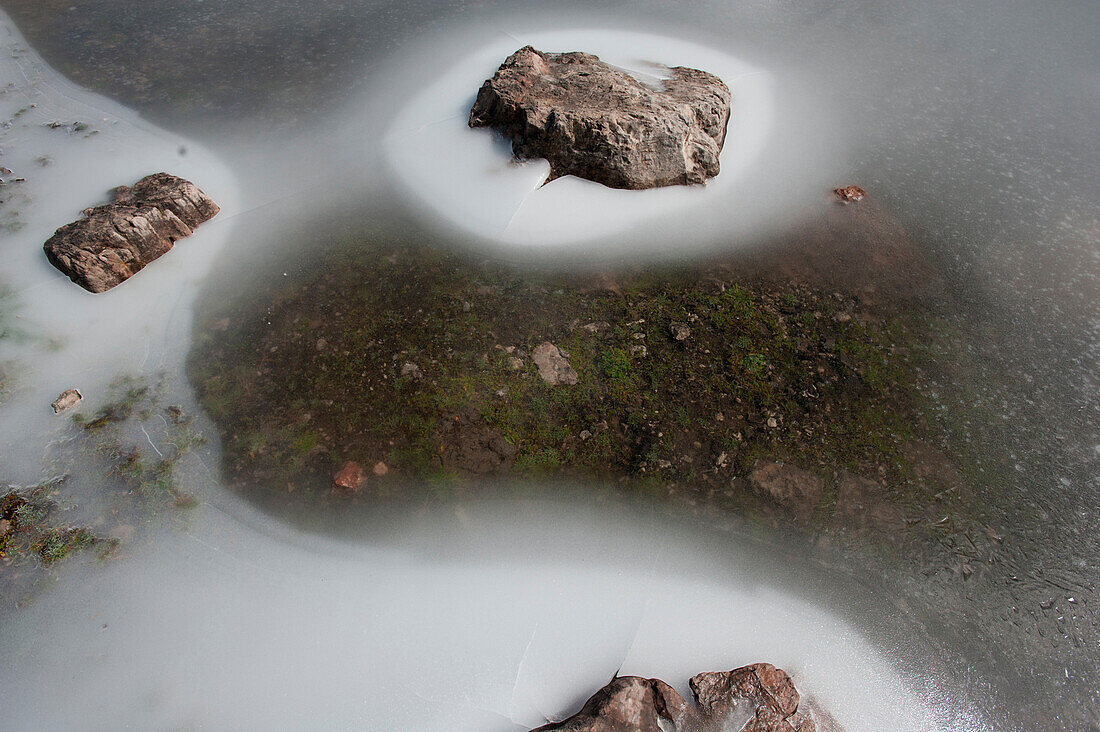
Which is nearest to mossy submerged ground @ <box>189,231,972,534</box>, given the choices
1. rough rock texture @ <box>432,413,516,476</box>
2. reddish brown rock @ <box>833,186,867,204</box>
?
rough rock texture @ <box>432,413,516,476</box>

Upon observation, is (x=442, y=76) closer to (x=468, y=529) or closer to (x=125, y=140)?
(x=125, y=140)

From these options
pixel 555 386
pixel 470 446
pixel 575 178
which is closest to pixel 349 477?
pixel 470 446

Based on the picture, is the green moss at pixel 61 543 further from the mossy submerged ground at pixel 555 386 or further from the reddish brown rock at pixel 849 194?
the reddish brown rock at pixel 849 194

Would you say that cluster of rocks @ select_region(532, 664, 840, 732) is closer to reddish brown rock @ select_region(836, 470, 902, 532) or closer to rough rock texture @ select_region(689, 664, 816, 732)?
rough rock texture @ select_region(689, 664, 816, 732)

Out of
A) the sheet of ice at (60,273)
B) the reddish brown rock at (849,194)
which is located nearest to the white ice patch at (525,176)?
the reddish brown rock at (849,194)

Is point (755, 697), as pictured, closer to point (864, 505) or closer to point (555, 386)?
point (864, 505)

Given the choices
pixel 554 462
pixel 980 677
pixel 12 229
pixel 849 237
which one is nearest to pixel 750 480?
pixel 554 462

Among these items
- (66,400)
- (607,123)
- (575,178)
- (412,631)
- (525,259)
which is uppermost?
(607,123)
